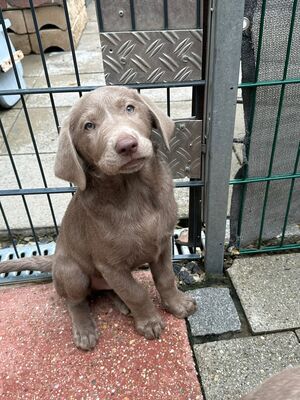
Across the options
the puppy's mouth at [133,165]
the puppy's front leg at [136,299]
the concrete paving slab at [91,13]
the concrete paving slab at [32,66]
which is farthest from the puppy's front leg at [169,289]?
the concrete paving slab at [91,13]

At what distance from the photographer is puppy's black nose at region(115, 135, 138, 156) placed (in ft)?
5.10

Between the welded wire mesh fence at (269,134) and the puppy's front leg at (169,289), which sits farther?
→ the puppy's front leg at (169,289)

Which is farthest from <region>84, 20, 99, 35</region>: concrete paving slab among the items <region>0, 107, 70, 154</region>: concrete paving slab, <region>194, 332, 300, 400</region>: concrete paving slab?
<region>194, 332, 300, 400</region>: concrete paving slab

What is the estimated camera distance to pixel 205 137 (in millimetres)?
2295

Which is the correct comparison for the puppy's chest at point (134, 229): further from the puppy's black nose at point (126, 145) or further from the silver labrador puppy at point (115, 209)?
the puppy's black nose at point (126, 145)

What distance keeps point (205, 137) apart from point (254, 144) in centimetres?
33

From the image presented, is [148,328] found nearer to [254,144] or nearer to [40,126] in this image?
[254,144]

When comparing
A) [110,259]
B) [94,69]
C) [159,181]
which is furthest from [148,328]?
[94,69]

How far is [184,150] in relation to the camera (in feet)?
7.63

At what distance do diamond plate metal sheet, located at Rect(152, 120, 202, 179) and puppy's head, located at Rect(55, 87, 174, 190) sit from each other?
0.38 meters

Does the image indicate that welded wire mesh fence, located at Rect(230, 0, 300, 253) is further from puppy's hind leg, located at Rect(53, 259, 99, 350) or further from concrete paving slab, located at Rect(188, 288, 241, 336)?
puppy's hind leg, located at Rect(53, 259, 99, 350)

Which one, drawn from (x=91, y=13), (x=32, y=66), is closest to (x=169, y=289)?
(x=32, y=66)

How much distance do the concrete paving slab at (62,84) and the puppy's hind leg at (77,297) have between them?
3348 mm

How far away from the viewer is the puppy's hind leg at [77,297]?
2219mm
